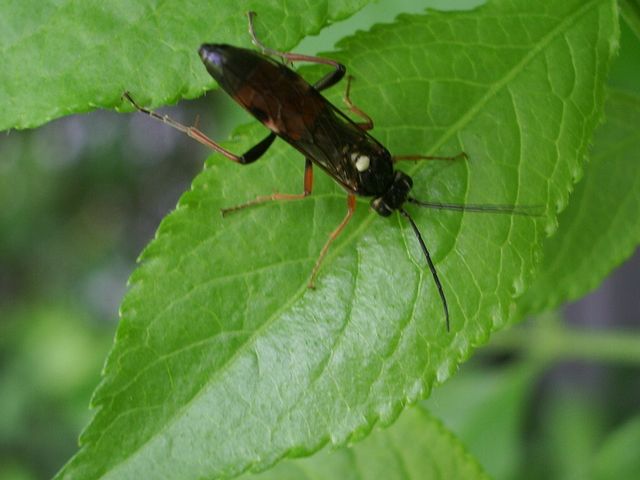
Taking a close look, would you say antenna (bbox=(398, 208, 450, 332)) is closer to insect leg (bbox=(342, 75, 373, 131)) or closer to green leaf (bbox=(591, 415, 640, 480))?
insect leg (bbox=(342, 75, 373, 131))

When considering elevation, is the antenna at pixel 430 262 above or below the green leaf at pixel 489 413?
above

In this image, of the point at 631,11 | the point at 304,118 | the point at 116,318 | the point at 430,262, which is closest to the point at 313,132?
the point at 304,118

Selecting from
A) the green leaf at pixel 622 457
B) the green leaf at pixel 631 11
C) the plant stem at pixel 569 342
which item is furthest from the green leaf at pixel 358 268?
the green leaf at pixel 622 457

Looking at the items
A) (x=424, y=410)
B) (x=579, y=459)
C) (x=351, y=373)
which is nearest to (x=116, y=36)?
(x=351, y=373)

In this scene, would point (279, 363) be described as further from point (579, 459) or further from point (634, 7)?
point (579, 459)

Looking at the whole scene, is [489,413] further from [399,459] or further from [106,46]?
[106,46]

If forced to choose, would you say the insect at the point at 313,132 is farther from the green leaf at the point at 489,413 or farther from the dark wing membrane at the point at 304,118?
the green leaf at the point at 489,413

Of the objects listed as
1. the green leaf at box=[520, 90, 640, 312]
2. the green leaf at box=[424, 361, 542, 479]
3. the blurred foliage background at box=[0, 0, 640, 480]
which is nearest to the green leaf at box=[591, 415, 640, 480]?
the blurred foliage background at box=[0, 0, 640, 480]
